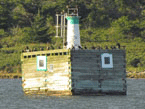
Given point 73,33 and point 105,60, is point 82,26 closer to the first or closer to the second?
point 73,33

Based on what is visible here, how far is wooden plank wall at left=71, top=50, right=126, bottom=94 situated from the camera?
1901 inches

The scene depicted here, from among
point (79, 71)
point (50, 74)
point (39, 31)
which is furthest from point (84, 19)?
point (79, 71)

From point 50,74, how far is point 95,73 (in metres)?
4.17

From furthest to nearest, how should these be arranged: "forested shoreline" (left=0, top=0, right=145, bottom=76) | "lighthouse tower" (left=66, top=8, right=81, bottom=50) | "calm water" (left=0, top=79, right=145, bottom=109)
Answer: "forested shoreline" (left=0, top=0, right=145, bottom=76) < "lighthouse tower" (left=66, top=8, right=81, bottom=50) < "calm water" (left=0, top=79, right=145, bottom=109)

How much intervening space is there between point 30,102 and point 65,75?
3.91 metres

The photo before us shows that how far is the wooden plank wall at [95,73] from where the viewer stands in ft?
158

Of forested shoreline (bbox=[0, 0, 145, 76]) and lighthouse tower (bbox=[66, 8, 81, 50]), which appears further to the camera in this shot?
forested shoreline (bbox=[0, 0, 145, 76])

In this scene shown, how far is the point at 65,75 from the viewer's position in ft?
159

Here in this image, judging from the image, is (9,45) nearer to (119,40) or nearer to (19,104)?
(119,40)

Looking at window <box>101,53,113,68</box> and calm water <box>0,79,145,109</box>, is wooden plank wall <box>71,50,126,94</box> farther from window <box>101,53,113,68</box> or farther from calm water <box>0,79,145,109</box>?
calm water <box>0,79,145,109</box>

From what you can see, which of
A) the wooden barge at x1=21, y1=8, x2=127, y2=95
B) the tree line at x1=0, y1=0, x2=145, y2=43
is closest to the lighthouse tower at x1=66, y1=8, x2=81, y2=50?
the wooden barge at x1=21, y1=8, x2=127, y2=95

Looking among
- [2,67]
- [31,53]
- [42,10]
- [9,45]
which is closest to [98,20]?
[42,10]

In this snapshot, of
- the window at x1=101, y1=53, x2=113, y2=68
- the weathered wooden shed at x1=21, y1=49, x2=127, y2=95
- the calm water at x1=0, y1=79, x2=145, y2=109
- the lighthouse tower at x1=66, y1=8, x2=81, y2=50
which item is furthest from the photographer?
the lighthouse tower at x1=66, y1=8, x2=81, y2=50

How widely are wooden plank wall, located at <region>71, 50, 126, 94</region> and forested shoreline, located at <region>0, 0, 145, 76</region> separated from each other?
124 feet
